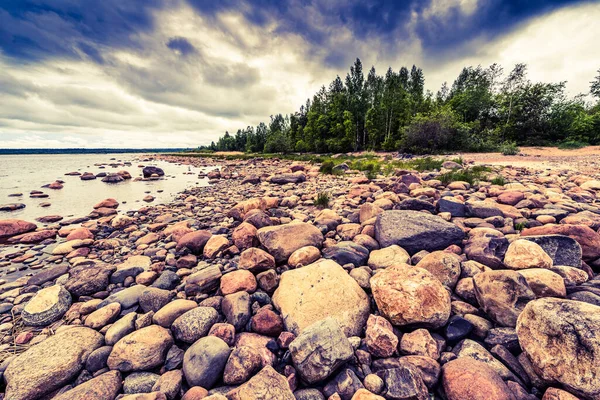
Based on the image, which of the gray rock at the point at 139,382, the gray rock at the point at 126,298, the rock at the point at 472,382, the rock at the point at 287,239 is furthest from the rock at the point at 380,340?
the gray rock at the point at 126,298

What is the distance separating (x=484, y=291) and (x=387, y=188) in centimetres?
559

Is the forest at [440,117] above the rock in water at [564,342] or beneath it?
above

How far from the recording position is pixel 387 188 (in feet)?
Result: 25.1

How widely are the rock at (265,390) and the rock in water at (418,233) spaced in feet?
8.31

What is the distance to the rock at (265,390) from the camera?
1.69 meters

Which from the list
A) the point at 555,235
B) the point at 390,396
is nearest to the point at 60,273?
the point at 390,396

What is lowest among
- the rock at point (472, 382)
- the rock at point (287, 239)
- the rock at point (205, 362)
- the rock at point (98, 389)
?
the rock at point (98, 389)

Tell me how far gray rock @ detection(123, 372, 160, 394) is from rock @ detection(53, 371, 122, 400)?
0.24 ft

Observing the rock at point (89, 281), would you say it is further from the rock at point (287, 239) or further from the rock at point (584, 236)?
the rock at point (584, 236)

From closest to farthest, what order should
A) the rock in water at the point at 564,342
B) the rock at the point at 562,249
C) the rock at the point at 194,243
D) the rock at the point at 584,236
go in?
the rock in water at the point at 564,342
the rock at the point at 562,249
the rock at the point at 584,236
the rock at the point at 194,243

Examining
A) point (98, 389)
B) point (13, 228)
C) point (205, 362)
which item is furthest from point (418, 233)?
point (13, 228)

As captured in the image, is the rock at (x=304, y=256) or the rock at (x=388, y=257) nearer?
the rock at (x=388, y=257)

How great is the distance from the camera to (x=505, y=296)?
220 cm

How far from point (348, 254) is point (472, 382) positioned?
6.16 feet
